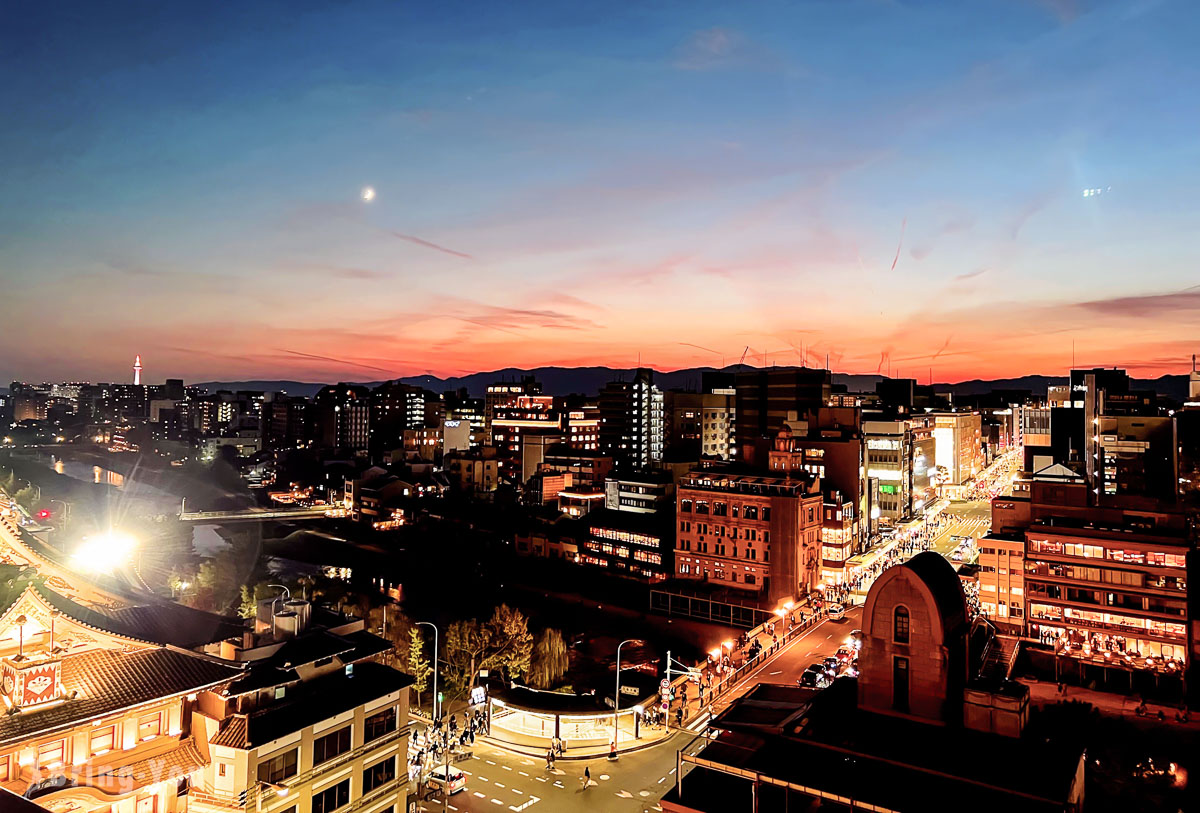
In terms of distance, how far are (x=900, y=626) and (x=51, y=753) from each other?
20153mm

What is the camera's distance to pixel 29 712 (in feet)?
43.2

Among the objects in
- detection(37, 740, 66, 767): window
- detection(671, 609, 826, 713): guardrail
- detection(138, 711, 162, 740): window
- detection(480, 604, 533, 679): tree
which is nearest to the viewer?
detection(37, 740, 66, 767): window

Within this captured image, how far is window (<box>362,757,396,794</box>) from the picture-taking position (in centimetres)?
2064

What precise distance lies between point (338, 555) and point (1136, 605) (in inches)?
3101

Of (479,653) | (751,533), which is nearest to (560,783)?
(479,653)

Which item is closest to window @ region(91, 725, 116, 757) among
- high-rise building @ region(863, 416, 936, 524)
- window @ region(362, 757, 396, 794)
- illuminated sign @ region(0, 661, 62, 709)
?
illuminated sign @ region(0, 661, 62, 709)

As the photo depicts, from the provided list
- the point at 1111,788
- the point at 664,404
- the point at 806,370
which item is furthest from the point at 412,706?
the point at 664,404

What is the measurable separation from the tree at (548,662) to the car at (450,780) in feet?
40.1

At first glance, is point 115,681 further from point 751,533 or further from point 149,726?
point 751,533

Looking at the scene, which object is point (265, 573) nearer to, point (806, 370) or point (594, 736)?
point (594, 736)

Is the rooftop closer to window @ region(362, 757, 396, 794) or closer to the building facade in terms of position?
window @ region(362, 757, 396, 794)

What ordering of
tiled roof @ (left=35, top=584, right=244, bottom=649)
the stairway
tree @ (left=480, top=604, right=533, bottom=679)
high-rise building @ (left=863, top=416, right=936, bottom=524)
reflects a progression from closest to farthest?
tiled roof @ (left=35, top=584, right=244, bottom=649) → the stairway → tree @ (left=480, top=604, right=533, bottom=679) → high-rise building @ (left=863, top=416, right=936, bottom=524)

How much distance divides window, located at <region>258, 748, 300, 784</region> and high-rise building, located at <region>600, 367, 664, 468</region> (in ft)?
349

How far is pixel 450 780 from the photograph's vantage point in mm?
26234
